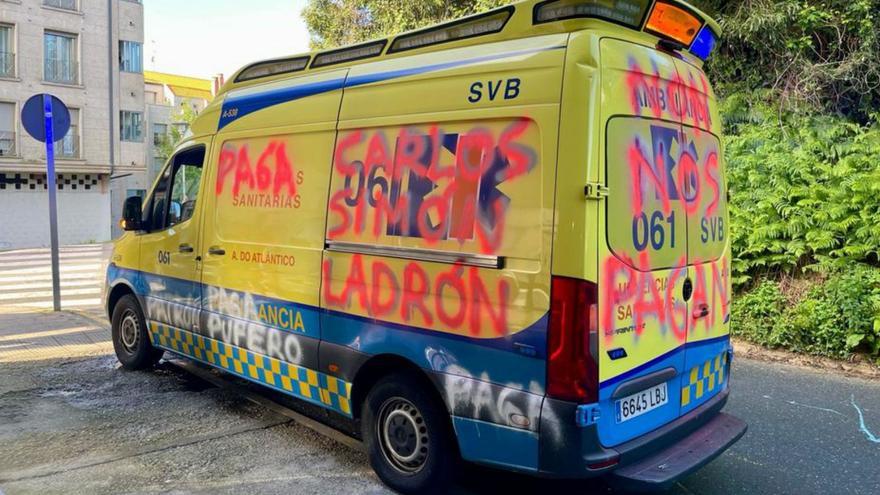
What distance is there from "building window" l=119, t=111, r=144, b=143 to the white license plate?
31571mm

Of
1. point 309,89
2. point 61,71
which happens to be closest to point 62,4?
point 61,71

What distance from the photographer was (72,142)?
2812cm

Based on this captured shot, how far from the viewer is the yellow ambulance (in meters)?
3.20

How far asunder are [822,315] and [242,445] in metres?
5.66

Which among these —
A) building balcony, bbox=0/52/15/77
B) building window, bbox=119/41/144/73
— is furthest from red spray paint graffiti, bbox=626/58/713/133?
building window, bbox=119/41/144/73

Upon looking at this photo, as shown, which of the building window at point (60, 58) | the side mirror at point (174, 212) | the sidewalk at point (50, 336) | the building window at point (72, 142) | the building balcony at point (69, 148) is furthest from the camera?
the building window at point (72, 142)

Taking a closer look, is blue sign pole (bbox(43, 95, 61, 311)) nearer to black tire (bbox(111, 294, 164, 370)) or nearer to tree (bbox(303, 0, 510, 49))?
black tire (bbox(111, 294, 164, 370))

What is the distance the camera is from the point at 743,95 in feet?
35.4

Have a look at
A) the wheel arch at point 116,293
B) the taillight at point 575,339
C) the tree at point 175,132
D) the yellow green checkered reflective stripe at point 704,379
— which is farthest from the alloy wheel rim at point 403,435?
the tree at point 175,132

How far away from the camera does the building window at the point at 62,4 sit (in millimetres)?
26766

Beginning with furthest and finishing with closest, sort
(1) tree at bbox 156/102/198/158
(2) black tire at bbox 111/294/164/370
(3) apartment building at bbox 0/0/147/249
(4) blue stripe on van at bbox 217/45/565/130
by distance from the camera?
Result: (1) tree at bbox 156/102/198/158
(3) apartment building at bbox 0/0/147/249
(2) black tire at bbox 111/294/164/370
(4) blue stripe on van at bbox 217/45/565/130

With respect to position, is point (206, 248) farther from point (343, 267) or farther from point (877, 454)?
point (877, 454)

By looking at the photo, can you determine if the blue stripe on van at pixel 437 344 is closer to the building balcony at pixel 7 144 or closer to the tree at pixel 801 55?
the tree at pixel 801 55

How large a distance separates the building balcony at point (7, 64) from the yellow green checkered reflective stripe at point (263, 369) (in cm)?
2529
